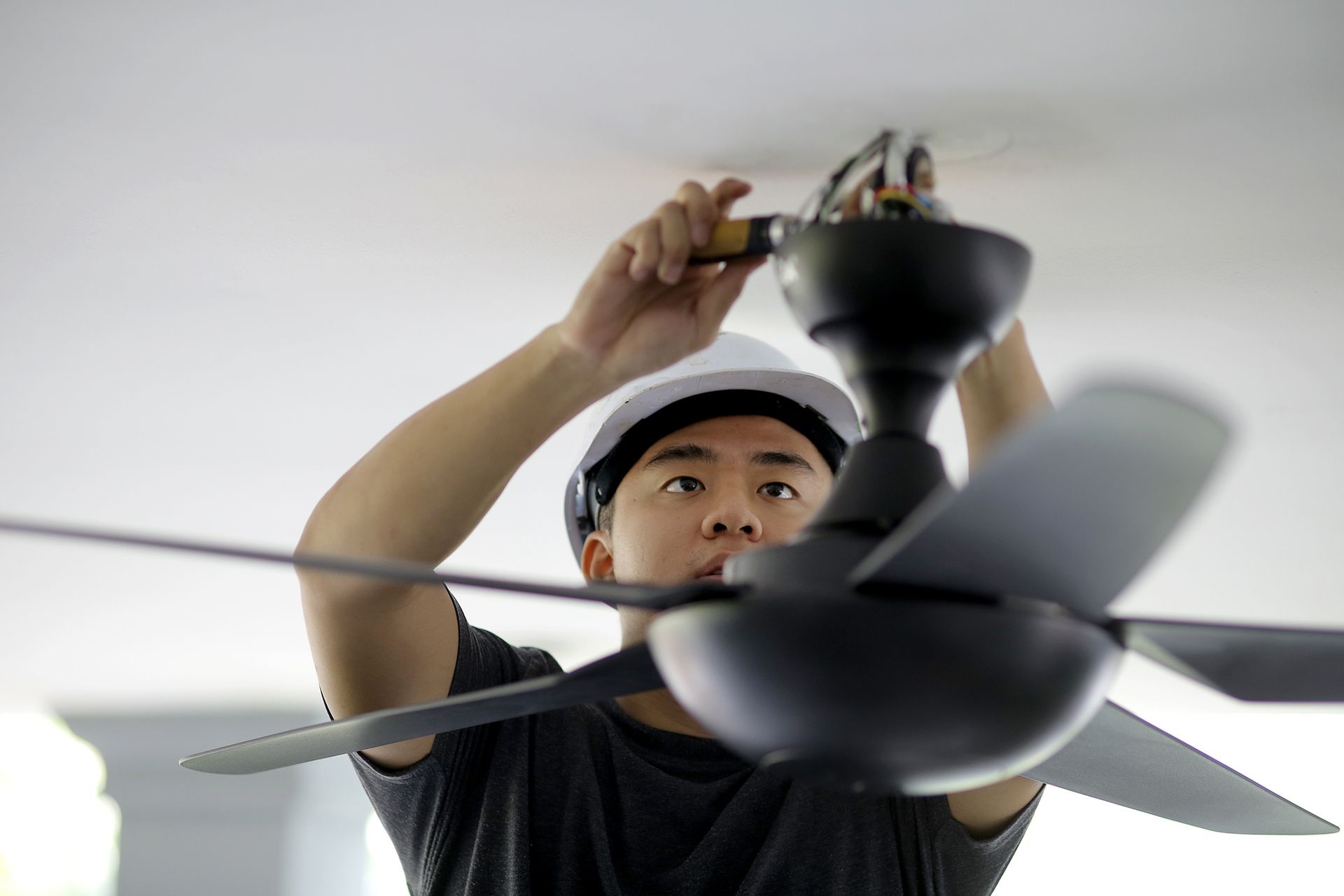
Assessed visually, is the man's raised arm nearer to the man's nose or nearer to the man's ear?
the man's nose

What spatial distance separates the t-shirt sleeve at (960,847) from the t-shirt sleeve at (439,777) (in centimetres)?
57

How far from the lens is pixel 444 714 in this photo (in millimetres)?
1025

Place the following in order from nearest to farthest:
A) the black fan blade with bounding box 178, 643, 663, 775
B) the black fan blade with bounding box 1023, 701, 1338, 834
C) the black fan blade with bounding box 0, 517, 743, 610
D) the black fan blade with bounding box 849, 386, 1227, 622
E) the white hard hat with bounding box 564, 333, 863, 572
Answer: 1. the black fan blade with bounding box 849, 386, 1227, 622
2. the black fan blade with bounding box 0, 517, 743, 610
3. the black fan blade with bounding box 178, 643, 663, 775
4. the black fan blade with bounding box 1023, 701, 1338, 834
5. the white hard hat with bounding box 564, 333, 863, 572

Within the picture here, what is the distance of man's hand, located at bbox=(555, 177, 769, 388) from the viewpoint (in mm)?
1000

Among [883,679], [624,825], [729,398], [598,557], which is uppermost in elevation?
[729,398]

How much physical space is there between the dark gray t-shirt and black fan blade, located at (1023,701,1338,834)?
441 millimetres

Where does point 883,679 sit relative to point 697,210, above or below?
below

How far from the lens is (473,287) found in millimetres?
1554

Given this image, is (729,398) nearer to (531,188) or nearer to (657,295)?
(531,188)

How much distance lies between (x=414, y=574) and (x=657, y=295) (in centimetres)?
38

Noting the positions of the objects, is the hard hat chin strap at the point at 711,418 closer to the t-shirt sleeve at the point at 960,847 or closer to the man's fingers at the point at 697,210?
the t-shirt sleeve at the point at 960,847

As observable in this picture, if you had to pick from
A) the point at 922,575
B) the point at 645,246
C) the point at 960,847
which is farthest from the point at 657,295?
the point at 960,847

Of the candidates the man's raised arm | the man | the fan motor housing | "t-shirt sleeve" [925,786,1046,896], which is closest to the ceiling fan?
the fan motor housing

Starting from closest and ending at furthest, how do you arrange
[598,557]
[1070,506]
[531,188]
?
1. [1070,506]
2. [531,188]
3. [598,557]
